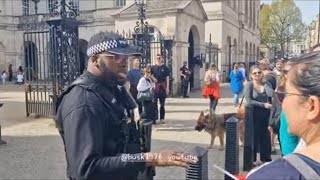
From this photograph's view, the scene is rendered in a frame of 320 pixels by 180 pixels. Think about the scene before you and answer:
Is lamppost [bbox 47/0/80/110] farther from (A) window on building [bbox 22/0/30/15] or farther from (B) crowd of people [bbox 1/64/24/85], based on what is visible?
(A) window on building [bbox 22/0/30/15]

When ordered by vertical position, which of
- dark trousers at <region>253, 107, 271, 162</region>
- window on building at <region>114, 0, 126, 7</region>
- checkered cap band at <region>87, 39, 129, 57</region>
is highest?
window on building at <region>114, 0, 126, 7</region>

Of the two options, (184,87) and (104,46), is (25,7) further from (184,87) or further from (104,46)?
(104,46)

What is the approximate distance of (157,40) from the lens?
62.2 feet

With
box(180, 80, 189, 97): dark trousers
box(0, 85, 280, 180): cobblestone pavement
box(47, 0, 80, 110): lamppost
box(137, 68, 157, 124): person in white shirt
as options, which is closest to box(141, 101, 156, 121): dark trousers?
box(137, 68, 157, 124): person in white shirt

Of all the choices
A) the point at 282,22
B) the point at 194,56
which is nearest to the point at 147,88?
the point at 194,56

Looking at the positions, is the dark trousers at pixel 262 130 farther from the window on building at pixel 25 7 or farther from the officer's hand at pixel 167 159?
the window on building at pixel 25 7

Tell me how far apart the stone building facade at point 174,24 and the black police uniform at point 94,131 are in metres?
10.9

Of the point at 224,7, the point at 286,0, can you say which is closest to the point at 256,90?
the point at 224,7

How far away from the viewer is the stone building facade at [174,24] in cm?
2014

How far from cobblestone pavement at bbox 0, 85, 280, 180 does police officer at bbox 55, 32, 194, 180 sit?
151 inches

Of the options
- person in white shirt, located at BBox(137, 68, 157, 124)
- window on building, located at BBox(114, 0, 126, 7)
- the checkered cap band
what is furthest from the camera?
window on building, located at BBox(114, 0, 126, 7)

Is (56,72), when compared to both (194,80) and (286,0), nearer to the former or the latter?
(194,80)

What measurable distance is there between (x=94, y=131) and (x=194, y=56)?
70.5ft

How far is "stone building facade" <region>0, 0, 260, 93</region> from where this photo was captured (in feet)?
66.1
